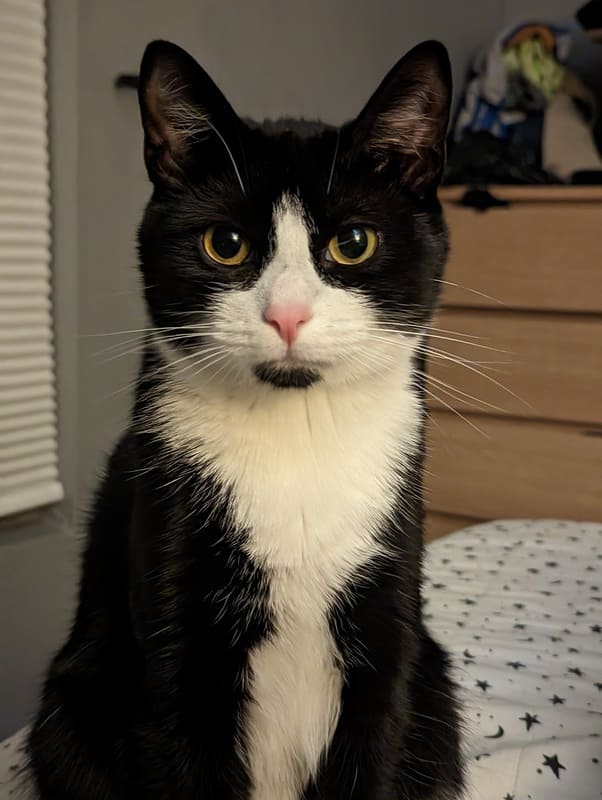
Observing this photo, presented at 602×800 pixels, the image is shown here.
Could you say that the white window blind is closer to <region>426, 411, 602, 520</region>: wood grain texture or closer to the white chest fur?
the white chest fur

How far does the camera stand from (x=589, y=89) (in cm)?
244

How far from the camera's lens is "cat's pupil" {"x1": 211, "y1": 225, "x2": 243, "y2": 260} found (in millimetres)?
729

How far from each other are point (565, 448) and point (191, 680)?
168 cm

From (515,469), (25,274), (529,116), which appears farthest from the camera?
(529,116)

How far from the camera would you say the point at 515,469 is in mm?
2270

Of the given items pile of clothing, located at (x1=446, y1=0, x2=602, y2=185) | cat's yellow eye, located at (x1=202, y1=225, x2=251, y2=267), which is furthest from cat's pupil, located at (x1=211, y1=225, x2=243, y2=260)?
pile of clothing, located at (x1=446, y1=0, x2=602, y2=185)

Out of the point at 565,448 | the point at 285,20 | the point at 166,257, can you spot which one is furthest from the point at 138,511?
the point at 565,448

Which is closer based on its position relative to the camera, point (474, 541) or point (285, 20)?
point (474, 541)

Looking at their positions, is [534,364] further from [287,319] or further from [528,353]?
[287,319]

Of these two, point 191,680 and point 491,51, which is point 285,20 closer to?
point 491,51

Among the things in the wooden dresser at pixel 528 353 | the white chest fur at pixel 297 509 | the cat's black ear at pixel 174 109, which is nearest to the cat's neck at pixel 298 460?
the white chest fur at pixel 297 509

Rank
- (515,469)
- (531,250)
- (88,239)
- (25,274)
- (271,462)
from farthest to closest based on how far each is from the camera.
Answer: (515,469), (531,250), (88,239), (25,274), (271,462)

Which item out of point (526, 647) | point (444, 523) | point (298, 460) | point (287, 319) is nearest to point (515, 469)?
point (444, 523)

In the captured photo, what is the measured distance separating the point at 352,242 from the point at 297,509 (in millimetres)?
242
